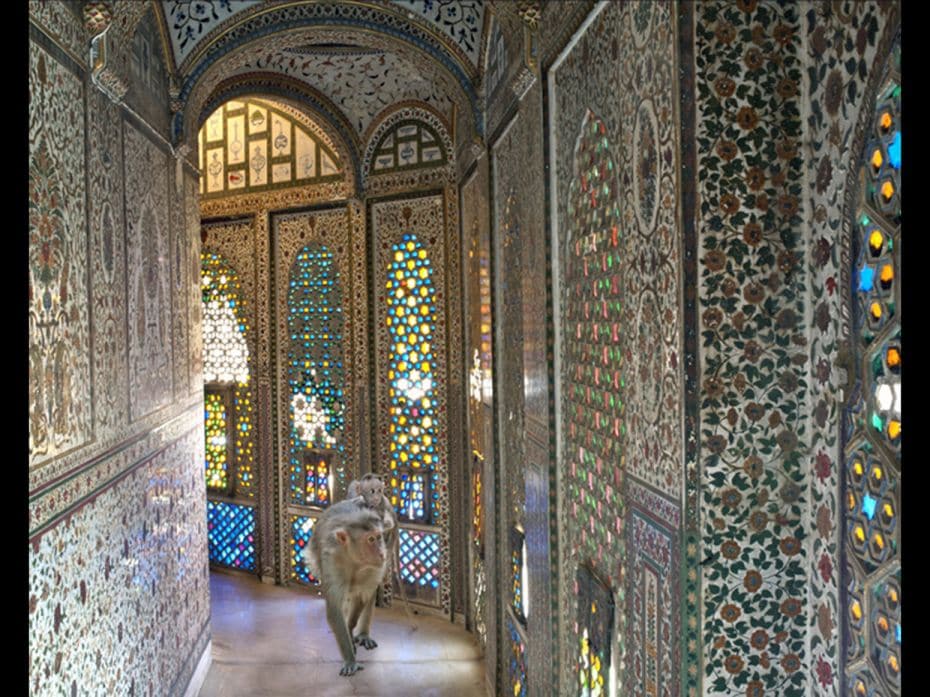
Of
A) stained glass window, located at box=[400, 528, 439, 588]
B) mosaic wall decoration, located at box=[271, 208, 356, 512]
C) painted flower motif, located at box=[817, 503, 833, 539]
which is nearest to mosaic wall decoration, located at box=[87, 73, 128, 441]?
painted flower motif, located at box=[817, 503, 833, 539]

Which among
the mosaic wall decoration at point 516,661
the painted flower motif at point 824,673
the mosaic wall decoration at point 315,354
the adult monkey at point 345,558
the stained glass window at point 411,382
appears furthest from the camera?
the mosaic wall decoration at point 315,354

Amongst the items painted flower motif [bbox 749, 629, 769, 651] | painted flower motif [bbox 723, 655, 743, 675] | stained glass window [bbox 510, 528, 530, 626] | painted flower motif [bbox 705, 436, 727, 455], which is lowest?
stained glass window [bbox 510, 528, 530, 626]

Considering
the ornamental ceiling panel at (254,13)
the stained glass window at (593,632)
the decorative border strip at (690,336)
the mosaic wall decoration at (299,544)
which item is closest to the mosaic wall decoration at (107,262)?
the ornamental ceiling panel at (254,13)

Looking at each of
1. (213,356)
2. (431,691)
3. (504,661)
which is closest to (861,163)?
(504,661)

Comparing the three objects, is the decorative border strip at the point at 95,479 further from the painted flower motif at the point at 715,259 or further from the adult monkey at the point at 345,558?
the painted flower motif at the point at 715,259

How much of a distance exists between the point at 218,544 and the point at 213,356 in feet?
7.23

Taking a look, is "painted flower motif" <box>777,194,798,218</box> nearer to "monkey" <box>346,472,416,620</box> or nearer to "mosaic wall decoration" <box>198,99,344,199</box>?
"monkey" <box>346,472,416,620</box>

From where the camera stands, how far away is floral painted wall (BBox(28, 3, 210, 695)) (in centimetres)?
332

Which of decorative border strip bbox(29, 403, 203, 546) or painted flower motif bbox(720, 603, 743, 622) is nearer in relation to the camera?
painted flower motif bbox(720, 603, 743, 622)

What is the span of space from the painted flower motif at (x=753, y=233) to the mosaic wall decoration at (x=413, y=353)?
19.2ft

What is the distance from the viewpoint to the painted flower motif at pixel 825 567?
80.4 inches

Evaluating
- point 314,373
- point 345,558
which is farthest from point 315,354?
point 345,558

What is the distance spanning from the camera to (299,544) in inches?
354

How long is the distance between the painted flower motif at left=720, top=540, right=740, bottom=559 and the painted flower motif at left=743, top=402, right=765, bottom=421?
1.11 feet
